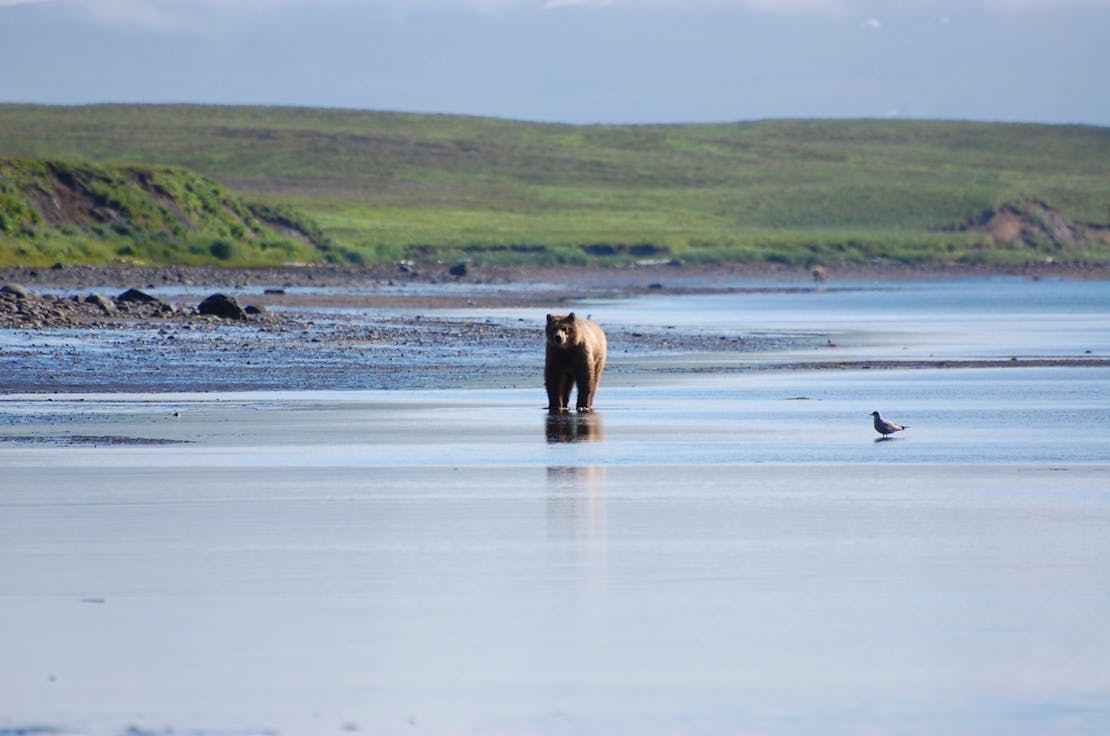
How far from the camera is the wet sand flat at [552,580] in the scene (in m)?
6.50

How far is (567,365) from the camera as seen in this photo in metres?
17.8

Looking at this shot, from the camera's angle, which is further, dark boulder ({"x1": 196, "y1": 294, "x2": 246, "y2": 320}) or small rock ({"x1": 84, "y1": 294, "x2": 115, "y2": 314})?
small rock ({"x1": 84, "y1": 294, "x2": 115, "y2": 314})

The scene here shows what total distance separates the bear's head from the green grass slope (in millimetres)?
30935

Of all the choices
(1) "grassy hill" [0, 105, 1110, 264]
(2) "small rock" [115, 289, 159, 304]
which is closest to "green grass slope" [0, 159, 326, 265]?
(1) "grassy hill" [0, 105, 1110, 264]

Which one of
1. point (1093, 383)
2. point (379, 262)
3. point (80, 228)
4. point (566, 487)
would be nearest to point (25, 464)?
point (566, 487)

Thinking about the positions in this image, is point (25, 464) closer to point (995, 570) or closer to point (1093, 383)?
point (995, 570)

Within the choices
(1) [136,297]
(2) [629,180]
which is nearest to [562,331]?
(1) [136,297]

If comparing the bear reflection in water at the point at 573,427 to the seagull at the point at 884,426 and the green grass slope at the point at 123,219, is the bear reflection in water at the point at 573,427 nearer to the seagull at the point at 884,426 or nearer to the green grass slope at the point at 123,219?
A: the seagull at the point at 884,426

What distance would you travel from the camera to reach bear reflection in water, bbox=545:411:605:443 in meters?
14.9

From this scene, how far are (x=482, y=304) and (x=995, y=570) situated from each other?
32.3m

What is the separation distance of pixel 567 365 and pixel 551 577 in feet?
30.1

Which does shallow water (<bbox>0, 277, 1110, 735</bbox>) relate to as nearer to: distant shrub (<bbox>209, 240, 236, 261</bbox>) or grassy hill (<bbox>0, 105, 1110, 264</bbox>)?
distant shrub (<bbox>209, 240, 236, 261</bbox>)

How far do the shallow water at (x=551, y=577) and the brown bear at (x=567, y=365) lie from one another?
1.79 metres

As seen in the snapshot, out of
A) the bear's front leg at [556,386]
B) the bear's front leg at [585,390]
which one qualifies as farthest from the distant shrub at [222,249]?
the bear's front leg at [556,386]
